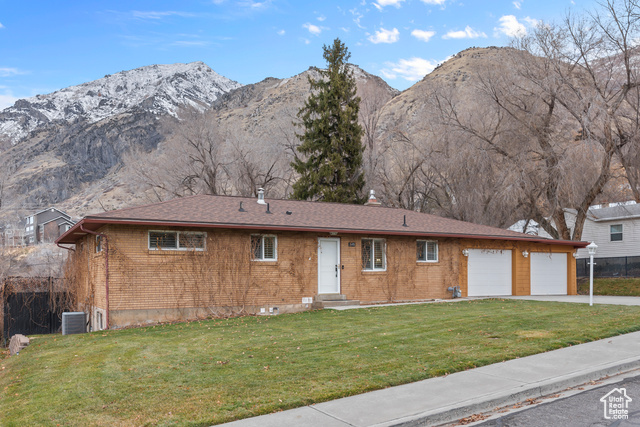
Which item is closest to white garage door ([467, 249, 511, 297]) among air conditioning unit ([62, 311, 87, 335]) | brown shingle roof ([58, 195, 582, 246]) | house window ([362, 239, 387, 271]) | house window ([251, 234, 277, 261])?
brown shingle roof ([58, 195, 582, 246])

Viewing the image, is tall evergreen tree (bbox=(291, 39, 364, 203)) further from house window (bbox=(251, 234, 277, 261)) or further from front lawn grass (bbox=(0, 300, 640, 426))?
front lawn grass (bbox=(0, 300, 640, 426))

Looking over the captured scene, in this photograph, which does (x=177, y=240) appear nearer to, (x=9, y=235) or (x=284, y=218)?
(x=284, y=218)

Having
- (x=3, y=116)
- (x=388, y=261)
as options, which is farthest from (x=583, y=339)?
(x=3, y=116)

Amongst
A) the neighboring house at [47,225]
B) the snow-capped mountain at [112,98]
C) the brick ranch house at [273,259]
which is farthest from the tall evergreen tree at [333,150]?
the snow-capped mountain at [112,98]

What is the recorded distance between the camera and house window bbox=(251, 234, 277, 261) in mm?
16047

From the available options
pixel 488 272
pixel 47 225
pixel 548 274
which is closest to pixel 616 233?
pixel 548 274

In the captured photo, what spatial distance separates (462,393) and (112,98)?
199m

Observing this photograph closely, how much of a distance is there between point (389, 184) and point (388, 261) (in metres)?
16.3

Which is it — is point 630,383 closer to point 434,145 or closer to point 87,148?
point 434,145

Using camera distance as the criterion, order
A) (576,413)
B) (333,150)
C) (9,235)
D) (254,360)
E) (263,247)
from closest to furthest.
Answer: (576,413) → (254,360) → (263,247) → (333,150) → (9,235)

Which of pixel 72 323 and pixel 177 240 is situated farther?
pixel 72 323

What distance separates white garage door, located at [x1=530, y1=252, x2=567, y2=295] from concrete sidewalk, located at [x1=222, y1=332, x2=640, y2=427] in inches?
540

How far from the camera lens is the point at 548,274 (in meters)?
22.1

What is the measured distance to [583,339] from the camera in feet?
31.3
